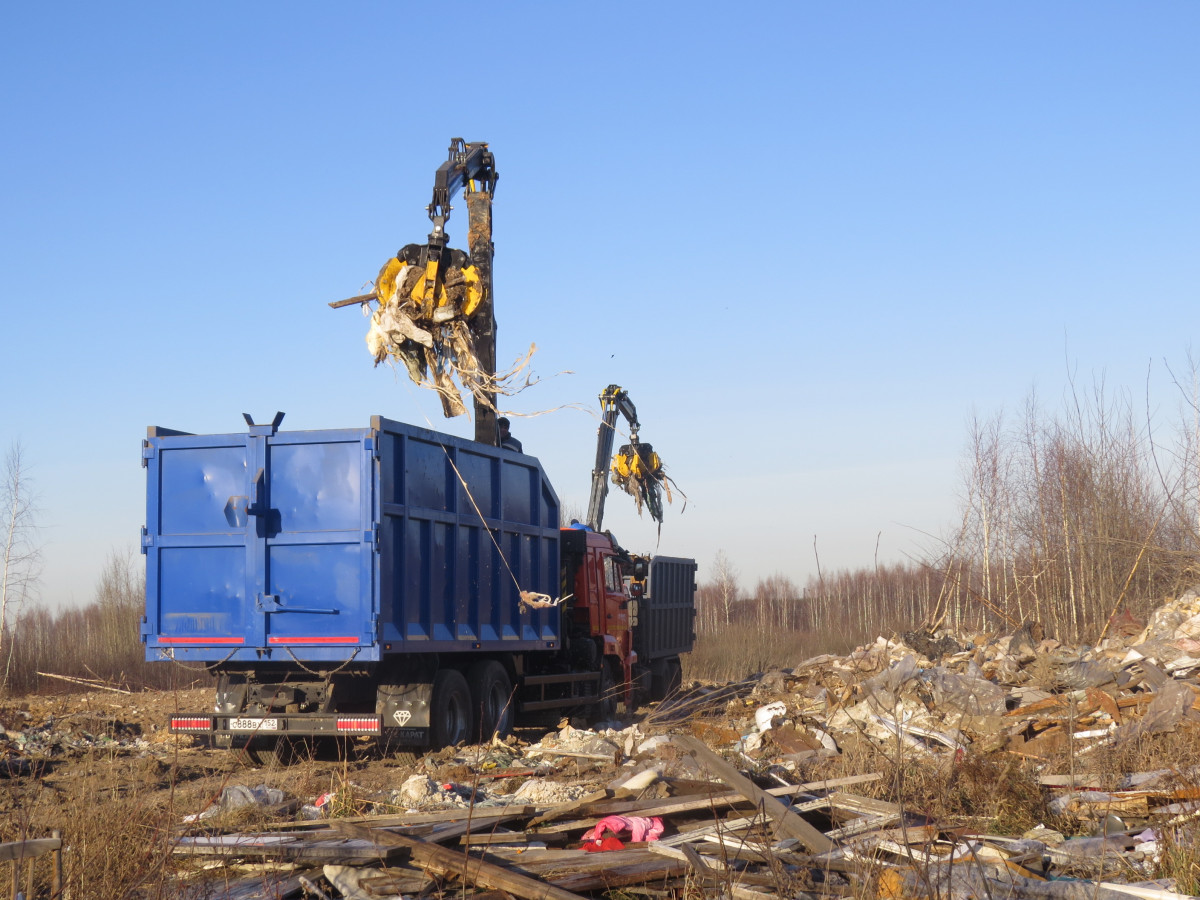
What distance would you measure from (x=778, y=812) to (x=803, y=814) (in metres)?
0.74

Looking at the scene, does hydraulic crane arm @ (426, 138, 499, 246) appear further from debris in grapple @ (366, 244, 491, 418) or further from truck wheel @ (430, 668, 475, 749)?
truck wheel @ (430, 668, 475, 749)

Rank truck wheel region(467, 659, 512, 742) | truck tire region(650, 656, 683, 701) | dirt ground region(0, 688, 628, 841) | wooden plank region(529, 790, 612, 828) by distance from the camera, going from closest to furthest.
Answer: dirt ground region(0, 688, 628, 841) < wooden plank region(529, 790, 612, 828) < truck wheel region(467, 659, 512, 742) < truck tire region(650, 656, 683, 701)

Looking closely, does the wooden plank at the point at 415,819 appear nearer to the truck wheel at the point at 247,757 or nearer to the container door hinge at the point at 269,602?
the truck wheel at the point at 247,757

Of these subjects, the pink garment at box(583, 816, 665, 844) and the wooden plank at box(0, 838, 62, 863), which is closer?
the wooden plank at box(0, 838, 62, 863)

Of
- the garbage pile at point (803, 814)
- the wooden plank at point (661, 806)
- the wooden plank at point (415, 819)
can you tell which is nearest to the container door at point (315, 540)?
the garbage pile at point (803, 814)

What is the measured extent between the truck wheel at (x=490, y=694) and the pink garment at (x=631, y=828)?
5.45 m

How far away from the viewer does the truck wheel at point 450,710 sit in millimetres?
10953

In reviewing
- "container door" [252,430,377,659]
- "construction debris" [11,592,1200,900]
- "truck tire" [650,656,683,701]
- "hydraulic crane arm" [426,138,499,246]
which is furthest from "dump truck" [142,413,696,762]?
"truck tire" [650,656,683,701]

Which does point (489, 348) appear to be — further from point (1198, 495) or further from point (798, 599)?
point (798, 599)

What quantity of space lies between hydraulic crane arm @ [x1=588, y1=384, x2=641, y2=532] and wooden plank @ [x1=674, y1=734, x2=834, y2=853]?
12.4 metres

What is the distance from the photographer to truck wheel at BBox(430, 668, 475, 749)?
10953mm

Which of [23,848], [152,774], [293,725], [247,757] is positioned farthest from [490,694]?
[23,848]

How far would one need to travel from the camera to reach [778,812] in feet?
Answer: 19.7

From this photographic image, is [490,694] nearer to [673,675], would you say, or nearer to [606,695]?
[606,695]
